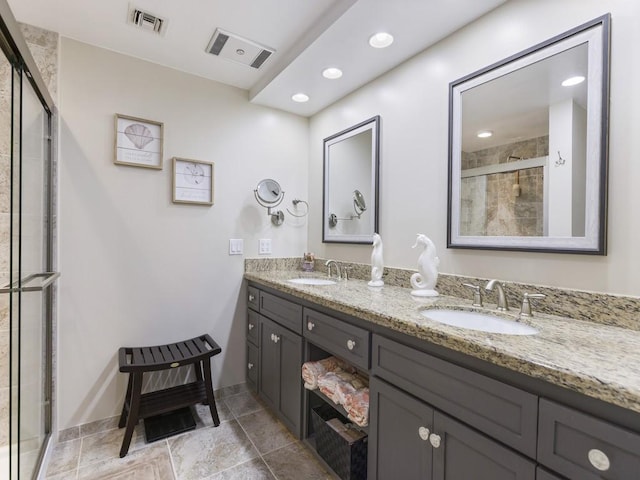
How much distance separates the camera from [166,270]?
2221mm

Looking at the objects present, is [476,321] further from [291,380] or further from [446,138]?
[291,380]

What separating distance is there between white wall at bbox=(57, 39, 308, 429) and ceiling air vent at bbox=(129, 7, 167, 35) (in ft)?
1.24

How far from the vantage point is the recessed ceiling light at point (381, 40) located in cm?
171

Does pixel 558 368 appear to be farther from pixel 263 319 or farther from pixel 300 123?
pixel 300 123

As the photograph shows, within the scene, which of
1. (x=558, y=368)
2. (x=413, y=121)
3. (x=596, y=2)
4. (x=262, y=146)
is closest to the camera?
(x=558, y=368)

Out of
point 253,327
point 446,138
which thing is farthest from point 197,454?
point 446,138

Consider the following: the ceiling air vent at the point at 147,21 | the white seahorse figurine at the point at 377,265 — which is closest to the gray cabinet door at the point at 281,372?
the white seahorse figurine at the point at 377,265

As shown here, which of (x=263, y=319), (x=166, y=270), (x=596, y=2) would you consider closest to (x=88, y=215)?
(x=166, y=270)

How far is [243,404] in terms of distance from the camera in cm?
230

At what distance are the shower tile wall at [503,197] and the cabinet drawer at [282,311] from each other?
983 millimetres

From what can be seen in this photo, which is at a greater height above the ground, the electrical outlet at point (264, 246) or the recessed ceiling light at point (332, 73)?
the recessed ceiling light at point (332, 73)

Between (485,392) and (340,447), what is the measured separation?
0.86m

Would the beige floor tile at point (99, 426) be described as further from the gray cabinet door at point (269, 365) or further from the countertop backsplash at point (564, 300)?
the countertop backsplash at point (564, 300)

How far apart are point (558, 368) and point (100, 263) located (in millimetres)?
2283
